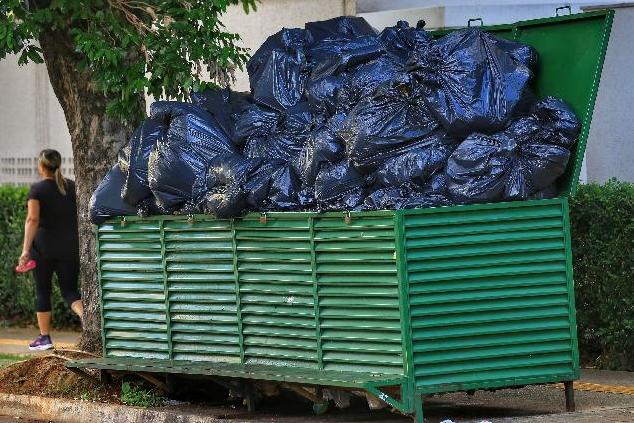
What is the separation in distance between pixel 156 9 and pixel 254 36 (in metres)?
4.37

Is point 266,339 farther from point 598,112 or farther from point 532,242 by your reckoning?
point 598,112

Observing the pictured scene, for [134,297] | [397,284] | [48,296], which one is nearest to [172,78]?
[134,297]

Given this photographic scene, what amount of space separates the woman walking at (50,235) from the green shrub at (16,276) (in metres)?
1.45

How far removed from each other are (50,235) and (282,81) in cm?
435

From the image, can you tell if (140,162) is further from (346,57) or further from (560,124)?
(560,124)

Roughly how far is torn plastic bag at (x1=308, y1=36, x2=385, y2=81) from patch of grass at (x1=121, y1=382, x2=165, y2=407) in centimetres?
234

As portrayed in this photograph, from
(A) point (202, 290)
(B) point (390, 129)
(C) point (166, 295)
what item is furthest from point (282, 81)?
(C) point (166, 295)

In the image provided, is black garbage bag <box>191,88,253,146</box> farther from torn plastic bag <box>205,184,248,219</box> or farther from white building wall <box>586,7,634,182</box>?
white building wall <box>586,7,634,182</box>

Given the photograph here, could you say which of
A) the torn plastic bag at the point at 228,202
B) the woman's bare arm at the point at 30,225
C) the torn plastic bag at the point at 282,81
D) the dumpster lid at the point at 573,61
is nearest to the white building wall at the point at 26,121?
the woman's bare arm at the point at 30,225

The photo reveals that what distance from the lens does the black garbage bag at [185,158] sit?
28.6ft

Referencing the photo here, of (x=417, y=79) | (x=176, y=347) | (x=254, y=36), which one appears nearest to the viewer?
(x=417, y=79)

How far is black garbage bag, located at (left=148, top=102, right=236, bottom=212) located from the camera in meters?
8.73

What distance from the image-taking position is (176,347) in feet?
29.3

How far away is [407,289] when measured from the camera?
7.46m
